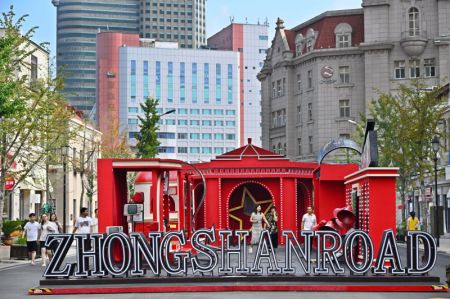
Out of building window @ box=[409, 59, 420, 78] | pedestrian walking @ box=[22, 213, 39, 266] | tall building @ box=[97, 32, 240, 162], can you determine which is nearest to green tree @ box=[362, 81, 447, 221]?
pedestrian walking @ box=[22, 213, 39, 266]

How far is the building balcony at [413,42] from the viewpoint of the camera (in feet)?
261

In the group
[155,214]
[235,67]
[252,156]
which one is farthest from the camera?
[235,67]

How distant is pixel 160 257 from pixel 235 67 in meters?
174

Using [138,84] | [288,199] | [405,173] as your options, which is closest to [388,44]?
[405,173]

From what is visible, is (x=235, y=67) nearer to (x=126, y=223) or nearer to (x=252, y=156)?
(x=252, y=156)

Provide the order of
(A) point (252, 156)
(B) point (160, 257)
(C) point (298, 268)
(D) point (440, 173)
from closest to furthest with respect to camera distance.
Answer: (B) point (160, 257), (C) point (298, 268), (A) point (252, 156), (D) point (440, 173)

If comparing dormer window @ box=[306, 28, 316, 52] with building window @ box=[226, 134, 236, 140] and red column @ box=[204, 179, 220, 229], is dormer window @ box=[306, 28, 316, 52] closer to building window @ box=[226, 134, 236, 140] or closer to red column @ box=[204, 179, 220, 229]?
red column @ box=[204, 179, 220, 229]

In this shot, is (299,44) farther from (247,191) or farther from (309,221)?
(309,221)

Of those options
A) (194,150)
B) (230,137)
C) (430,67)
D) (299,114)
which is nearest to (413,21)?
(430,67)

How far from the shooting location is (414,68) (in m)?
80.7

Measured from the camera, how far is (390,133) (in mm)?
56594

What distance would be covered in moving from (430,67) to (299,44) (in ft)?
51.6

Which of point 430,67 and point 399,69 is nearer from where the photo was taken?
point 430,67

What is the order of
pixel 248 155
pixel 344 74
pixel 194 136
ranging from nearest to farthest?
pixel 248 155
pixel 344 74
pixel 194 136
